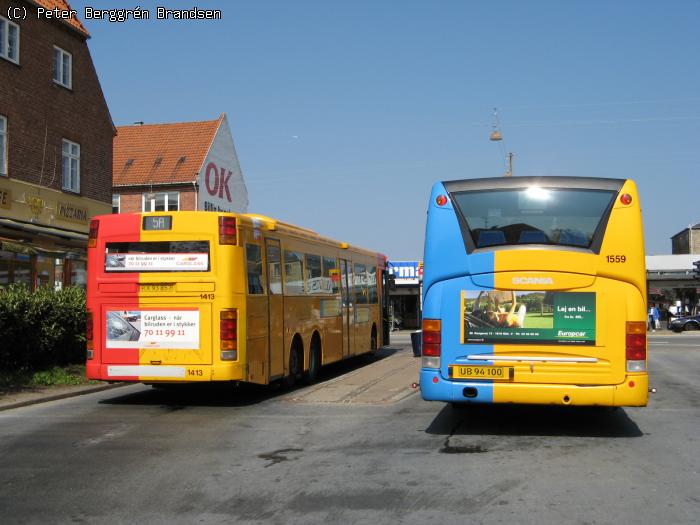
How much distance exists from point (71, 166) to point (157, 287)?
54.1 ft

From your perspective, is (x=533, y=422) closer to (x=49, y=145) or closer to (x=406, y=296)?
(x=49, y=145)

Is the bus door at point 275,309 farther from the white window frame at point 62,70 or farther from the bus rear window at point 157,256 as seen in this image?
the white window frame at point 62,70

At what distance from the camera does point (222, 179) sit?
5097 cm

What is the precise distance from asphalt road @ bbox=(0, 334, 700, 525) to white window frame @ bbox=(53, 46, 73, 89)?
15.9m

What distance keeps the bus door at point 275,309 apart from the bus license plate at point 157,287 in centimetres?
180

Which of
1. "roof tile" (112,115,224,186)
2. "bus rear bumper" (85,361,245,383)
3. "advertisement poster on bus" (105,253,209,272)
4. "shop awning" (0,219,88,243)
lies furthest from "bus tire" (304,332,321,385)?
"roof tile" (112,115,224,186)

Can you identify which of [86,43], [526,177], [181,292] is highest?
[86,43]

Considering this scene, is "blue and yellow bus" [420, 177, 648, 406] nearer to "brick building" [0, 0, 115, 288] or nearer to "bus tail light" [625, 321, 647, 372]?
"bus tail light" [625, 321, 647, 372]

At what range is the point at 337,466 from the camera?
25.3ft

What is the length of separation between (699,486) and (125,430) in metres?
6.45

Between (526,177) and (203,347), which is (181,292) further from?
(526,177)

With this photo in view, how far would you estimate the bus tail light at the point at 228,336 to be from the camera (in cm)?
1162

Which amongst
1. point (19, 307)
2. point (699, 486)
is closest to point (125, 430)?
point (19, 307)

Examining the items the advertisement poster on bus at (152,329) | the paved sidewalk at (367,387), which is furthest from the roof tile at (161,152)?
the advertisement poster on bus at (152,329)
